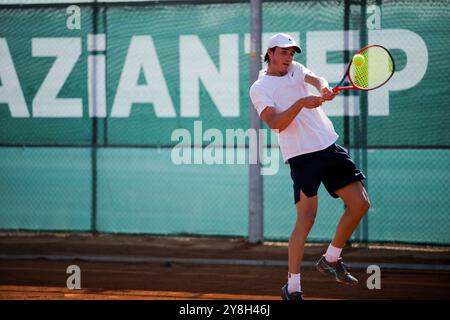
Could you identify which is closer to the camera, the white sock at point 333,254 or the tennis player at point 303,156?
the tennis player at point 303,156

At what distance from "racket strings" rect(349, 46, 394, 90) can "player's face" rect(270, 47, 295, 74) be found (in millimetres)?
477

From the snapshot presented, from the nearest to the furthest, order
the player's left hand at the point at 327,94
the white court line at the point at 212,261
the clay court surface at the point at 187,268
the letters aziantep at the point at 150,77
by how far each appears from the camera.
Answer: the player's left hand at the point at 327,94 < the clay court surface at the point at 187,268 < the white court line at the point at 212,261 < the letters aziantep at the point at 150,77

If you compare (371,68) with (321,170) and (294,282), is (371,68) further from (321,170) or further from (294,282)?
(294,282)

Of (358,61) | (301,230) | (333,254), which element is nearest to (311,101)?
(358,61)

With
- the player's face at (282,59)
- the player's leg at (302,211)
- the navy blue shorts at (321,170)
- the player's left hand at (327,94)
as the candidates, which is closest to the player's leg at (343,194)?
the navy blue shorts at (321,170)

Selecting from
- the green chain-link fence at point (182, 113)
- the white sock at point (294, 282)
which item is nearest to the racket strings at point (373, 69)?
the white sock at point (294, 282)

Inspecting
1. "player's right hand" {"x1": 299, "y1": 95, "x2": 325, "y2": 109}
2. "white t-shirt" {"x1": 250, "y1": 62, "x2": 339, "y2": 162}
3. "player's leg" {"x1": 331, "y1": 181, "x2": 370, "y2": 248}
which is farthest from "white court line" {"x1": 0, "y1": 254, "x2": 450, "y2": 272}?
"player's right hand" {"x1": 299, "y1": 95, "x2": 325, "y2": 109}

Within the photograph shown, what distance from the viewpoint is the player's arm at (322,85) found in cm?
607

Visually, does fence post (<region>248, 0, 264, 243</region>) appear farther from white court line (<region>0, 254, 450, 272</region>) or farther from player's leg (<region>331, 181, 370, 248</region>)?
player's leg (<region>331, 181, 370, 248</region>)

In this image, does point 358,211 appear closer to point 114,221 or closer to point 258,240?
point 258,240

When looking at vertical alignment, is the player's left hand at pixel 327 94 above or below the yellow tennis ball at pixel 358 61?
below

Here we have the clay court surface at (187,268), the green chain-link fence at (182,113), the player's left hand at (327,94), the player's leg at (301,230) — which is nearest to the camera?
the player's left hand at (327,94)

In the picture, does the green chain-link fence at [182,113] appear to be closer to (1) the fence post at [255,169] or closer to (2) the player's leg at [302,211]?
(1) the fence post at [255,169]

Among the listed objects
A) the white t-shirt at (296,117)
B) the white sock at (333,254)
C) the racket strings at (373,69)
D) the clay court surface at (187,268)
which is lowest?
the clay court surface at (187,268)
